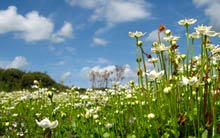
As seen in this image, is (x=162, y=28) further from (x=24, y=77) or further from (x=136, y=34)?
(x=24, y=77)

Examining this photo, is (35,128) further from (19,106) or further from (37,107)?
(19,106)

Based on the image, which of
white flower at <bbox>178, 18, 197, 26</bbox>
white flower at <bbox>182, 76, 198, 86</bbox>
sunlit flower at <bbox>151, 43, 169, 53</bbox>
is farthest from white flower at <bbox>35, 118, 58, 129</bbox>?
white flower at <bbox>178, 18, 197, 26</bbox>

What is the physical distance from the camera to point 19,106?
1059 centimetres

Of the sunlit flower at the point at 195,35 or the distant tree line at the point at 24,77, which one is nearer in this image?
the sunlit flower at the point at 195,35

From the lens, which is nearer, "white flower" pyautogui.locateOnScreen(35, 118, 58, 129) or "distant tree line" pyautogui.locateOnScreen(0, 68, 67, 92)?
"white flower" pyautogui.locateOnScreen(35, 118, 58, 129)

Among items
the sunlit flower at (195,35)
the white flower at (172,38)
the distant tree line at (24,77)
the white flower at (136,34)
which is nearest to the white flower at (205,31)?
the sunlit flower at (195,35)

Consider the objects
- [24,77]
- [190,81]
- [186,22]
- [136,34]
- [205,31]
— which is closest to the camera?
[190,81]

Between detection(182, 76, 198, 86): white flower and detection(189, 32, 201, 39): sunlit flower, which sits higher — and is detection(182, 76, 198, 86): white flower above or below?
below

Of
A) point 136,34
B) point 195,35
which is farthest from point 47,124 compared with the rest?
point 195,35

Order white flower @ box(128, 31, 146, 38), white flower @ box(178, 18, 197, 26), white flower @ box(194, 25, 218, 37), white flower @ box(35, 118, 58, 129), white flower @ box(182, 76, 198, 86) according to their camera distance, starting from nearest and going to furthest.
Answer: white flower @ box(35, 118, 58, 129), white flower @ box(182, 76, 198, 86), white flower @ box(194, 25, 218, 37), white flower @ box(178, 18, 197, 26), white flower @ box(128, 31, 146, 38)

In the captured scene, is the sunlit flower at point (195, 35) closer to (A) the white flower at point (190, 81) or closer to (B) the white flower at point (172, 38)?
(B) the white flower at point (172, 38)

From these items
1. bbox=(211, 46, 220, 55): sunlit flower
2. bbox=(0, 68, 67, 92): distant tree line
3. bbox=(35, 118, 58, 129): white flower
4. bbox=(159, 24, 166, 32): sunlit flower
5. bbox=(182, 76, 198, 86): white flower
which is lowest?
bbox=(35, 118, 58, 129): white flower

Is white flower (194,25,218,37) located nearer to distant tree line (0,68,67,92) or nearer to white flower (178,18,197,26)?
white flower (178,18,197,26)

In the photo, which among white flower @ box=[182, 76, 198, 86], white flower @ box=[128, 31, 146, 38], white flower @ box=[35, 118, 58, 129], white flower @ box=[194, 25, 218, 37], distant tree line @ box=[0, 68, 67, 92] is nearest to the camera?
white flower @ box=[35, 118, 58, 129]
